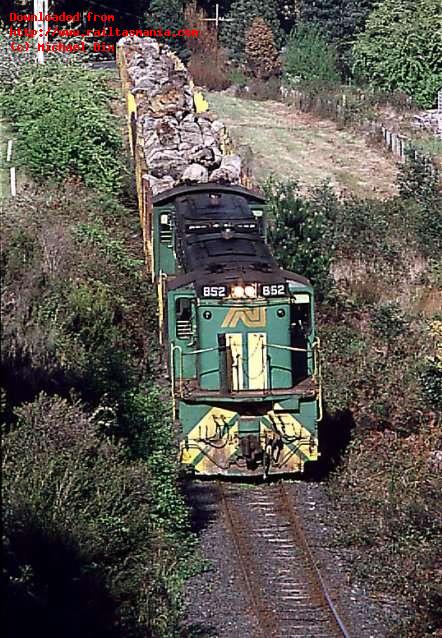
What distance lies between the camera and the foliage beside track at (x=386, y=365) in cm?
1257

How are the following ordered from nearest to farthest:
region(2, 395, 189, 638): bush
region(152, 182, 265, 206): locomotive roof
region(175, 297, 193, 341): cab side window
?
1. region(2, 395, 189, 638): bush
2. region(175, 297, 193, 341): cab side window
3. region(152, 182, 265, 206): locomotive roof

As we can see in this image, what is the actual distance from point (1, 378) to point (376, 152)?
29677mm

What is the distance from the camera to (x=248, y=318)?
13.8 meters

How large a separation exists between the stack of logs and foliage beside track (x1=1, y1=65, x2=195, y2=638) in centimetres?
276

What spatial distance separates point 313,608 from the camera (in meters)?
11.6

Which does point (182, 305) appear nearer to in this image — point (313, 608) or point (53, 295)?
point (53, 295)

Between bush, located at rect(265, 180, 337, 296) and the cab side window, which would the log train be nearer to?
the cab side window

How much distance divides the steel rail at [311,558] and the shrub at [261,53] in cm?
4092

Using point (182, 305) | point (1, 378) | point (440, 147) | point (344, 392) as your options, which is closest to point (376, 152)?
point (440, 147)

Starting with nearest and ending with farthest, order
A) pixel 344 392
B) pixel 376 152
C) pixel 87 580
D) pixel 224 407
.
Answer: pixel 87 580, pixel 224 407, pixel 344 392, pixel 376 152

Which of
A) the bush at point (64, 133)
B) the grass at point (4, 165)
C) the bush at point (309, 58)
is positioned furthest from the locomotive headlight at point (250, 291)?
the bush at point (309, 58)

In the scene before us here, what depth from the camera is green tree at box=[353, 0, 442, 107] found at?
43.9 m

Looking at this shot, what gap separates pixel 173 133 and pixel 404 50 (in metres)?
22.9

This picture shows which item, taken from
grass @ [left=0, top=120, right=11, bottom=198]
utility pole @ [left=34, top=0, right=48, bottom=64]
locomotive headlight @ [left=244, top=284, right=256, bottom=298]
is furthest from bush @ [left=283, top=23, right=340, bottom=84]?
locomotive headlight @ [left=244, top=284, right=256, bottom=298]
